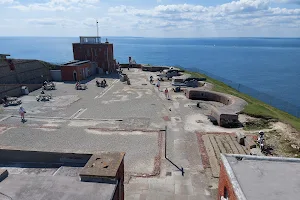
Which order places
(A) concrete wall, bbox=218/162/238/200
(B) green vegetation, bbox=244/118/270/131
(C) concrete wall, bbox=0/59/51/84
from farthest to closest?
(C) concrete wall, bbox=0/59/51/84
(B) green vegetation, bbox=244/118/270/131
(A) concrete wall, bbox=218/162/238/200

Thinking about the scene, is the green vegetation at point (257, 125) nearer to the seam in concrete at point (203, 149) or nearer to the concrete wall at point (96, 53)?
the seam in concrete at point (203, 149)

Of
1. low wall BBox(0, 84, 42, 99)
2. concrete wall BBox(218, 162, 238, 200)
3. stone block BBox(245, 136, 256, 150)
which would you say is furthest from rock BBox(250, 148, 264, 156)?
low wall BBox(0, 84, 42, 99)

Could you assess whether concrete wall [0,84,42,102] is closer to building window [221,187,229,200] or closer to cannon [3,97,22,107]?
cannon [3,97,22,107]

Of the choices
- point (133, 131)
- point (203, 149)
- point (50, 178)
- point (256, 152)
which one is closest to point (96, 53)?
point (133, 131)

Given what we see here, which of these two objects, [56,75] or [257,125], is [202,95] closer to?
[257,125]

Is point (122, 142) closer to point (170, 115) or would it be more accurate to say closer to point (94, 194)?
point (170, 115)

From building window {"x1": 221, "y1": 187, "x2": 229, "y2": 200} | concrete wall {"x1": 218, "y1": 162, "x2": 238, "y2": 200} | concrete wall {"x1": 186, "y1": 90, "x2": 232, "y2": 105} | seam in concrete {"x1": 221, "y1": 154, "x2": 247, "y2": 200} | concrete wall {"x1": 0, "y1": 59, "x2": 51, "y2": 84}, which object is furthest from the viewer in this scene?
concrete wall {"x1": 0, "y1": 59, "x2": 51, "y2": 84}
